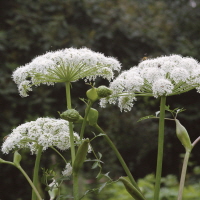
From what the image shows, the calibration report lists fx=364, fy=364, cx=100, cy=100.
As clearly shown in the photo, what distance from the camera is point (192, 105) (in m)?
4.92

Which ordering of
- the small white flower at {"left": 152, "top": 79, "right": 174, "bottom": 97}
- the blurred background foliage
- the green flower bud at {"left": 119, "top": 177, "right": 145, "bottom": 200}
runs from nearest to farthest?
the green flower bud at {"left": 119, "top": 177, "right": 145, "bottom": 200}, the small white flower at {"left": 152, "top": 79, "right": 174, "bottom": 97}, the blurred background foliage

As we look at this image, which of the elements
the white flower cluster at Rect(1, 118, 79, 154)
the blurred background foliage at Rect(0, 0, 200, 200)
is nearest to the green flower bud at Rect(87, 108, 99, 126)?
the white flower cluster at Rect(1, 118, 79, 154)

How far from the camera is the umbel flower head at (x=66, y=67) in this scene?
0.99m

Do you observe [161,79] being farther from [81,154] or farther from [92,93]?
[81,154]

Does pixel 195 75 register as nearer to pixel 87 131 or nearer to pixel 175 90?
pixel 175 90

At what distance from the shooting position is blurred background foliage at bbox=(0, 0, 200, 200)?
11.6 ft

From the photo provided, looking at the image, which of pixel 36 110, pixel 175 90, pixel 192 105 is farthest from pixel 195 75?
pixel 192 105

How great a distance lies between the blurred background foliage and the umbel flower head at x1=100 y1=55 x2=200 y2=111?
226 centimetres

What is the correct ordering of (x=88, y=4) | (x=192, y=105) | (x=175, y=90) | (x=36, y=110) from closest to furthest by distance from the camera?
(x=175, y=90) → (x=36, y=110) → (x=88, y=4) → (x=192, y=105)

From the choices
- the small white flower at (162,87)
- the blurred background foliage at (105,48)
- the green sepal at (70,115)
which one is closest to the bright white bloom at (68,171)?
the green sepal at (70,115)

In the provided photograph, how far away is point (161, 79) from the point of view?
1000 mm

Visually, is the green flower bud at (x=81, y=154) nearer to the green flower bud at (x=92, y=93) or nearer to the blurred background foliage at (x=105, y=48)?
the green flower bud at (x=92, y=93)

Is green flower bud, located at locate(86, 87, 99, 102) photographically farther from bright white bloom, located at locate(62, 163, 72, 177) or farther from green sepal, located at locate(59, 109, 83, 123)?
bright white bloom, located at locate(62, 163, 72, 177)

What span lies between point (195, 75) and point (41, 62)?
0.44 m
